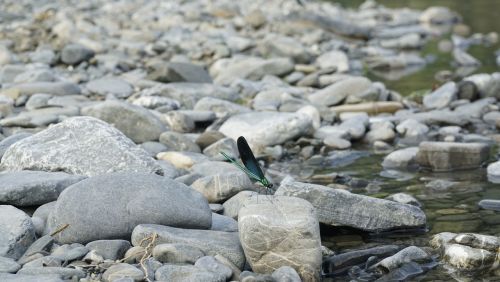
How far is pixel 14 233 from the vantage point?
426 centimetres

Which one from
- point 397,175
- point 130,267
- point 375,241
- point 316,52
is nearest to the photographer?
point 130,267

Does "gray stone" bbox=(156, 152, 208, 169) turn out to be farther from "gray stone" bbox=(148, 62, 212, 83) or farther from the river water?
"gray stone" bbox=(148, 62, 212, 83)

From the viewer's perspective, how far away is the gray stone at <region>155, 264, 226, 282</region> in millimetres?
3818

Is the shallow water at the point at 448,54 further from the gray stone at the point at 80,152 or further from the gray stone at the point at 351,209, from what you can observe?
the gray stone at the point at 80,152

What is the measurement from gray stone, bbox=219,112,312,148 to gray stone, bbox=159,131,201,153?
1.74ft

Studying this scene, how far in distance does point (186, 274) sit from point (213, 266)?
19cm

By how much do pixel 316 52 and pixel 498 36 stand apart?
15.1 ft

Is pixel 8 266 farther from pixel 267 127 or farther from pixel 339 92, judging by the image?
pixel 339 92

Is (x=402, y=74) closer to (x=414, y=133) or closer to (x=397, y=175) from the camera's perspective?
(x=414, y=133)

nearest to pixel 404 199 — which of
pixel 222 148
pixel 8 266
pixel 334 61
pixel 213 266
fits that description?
pixel 222 148

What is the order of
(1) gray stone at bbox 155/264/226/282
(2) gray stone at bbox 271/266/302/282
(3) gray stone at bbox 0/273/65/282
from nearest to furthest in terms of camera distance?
1. (3) gray stone at bbox 0/273/65/282
2. (1) gray stone at bbox 155/264/226/282
3. (2) gray stone at bbox 271/266/302/282

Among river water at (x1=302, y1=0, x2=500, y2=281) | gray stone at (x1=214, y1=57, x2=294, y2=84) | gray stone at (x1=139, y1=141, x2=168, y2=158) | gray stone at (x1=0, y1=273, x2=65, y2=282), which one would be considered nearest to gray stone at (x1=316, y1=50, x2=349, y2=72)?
gray stone at (x1=214, y1=57, x2=294, y2=84)

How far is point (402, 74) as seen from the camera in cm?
1262

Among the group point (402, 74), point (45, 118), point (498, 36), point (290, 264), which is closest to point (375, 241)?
point (290, 264)
